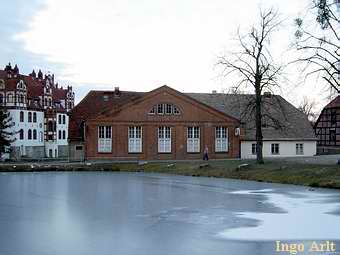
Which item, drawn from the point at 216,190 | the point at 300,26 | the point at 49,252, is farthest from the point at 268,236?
the point at 300,26

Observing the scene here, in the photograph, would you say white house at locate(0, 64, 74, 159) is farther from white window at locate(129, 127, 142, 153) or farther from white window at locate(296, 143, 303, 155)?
white window at locate(296, 143, 303, 155)

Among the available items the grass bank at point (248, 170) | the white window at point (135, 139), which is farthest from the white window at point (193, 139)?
the grass bank at point (248, 170)

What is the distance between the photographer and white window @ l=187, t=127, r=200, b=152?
5853cm

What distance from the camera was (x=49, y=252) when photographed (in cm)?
1198

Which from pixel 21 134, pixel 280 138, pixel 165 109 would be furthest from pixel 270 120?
pixel 21 134

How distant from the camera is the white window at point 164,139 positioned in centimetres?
5772

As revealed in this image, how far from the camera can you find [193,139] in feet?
193

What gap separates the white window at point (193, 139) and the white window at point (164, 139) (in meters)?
2.21

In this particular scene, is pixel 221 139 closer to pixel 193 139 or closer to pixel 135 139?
pixel 193 139

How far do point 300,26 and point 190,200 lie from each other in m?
15.3

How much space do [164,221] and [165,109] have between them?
41.5 m

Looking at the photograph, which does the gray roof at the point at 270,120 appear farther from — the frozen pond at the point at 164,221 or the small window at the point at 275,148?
the frozen pond at the point at 164,221

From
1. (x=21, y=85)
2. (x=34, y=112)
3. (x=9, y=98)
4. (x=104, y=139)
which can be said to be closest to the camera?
(x=104, y=139)

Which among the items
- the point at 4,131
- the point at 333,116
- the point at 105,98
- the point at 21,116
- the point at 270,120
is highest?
the point at 105,98
